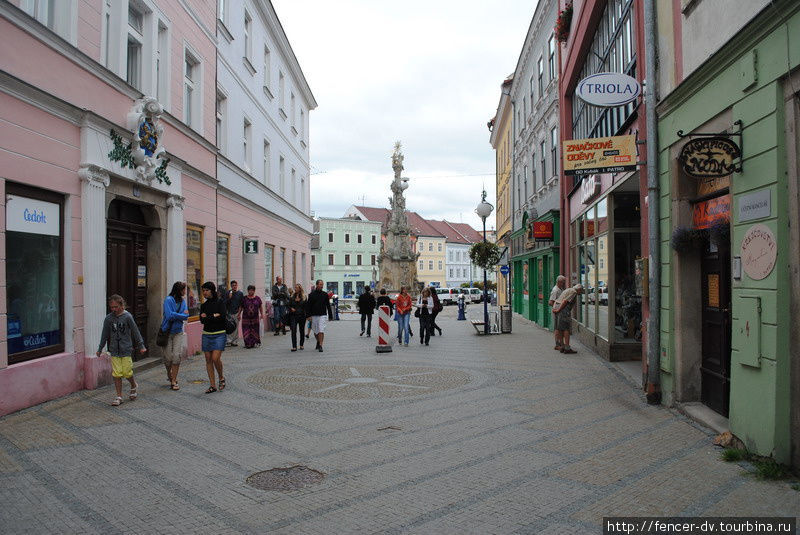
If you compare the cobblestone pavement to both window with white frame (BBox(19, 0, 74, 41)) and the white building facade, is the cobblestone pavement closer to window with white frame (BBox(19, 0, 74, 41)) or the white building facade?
window with white frame (BBox(19, 0, 74, 41))

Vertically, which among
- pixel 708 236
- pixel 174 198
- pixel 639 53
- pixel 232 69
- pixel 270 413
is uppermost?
pixel 232 69

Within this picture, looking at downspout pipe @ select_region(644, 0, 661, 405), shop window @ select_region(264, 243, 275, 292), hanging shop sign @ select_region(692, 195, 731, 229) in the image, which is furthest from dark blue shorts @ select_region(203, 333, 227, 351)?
shop window @ select_region(264, 243, 275, 292)

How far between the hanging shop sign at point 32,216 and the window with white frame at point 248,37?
12.3 m

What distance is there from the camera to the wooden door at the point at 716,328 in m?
6.98

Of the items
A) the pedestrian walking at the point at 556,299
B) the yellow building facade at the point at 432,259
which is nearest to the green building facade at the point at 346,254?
the yellow building facade at the point at 432,259

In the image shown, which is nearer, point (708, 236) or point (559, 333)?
point (708, 236)

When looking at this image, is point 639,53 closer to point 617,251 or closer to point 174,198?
point 617,251

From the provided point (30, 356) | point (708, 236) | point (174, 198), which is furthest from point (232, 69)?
point (708, 236)

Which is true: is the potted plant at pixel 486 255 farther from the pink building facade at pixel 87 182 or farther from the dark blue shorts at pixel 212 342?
the dark blue shorts at pixel 212 342

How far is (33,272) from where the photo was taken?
8.42 metres

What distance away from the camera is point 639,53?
930 centimetres

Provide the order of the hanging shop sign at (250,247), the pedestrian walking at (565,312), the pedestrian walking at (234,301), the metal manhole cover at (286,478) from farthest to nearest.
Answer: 1. the hanging shop sign at (250,247)
2. the pedestrian walking at (234,301)
3. the pedestrian walking at (565,312)
4. the metal manhole cover at (286,478)

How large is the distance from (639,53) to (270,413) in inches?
300

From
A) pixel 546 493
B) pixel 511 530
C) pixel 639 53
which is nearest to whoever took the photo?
pixel 511 530
